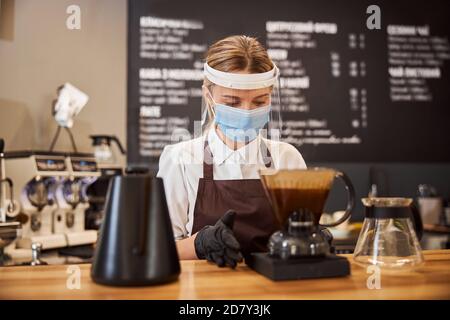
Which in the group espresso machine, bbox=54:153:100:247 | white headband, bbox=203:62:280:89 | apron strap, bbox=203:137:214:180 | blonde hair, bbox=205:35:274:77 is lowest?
espresso machine, bbox=54:153:100:247

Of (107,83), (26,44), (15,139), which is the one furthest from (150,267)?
(15,139)

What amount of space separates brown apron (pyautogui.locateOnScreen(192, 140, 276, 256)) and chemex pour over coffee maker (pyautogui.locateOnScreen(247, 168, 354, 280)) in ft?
0.99

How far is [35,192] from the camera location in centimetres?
271

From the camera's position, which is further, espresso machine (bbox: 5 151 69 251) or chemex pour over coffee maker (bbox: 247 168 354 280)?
espresso machine (bbox: 5 151 69 251)

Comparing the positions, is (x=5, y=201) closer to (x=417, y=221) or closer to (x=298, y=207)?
(x=298, y=207)

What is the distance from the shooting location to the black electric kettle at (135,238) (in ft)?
3.07

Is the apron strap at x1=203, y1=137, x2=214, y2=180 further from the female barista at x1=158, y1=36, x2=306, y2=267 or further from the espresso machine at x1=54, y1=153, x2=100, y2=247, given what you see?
the espresso machine at x1=54, y1=153, x2=100, y2=247

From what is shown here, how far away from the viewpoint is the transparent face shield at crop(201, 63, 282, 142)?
1.51 metres

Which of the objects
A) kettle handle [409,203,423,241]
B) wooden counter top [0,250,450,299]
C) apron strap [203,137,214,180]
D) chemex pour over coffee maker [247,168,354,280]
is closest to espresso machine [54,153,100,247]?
apron strap [203,137,214,180]

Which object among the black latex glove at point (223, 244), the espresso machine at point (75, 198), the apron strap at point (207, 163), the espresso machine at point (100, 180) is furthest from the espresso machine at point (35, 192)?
the black latex glove at point (223, 244)

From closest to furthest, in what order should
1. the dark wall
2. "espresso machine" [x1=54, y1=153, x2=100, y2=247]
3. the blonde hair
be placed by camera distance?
the blonde hair
"espresso machine" [x1=54, y1=153, x2=100, y2=247]
the dark wall

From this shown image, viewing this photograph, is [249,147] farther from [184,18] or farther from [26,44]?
[26,44]

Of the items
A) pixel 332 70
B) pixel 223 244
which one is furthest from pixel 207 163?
pixel 332 70
